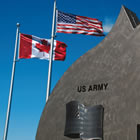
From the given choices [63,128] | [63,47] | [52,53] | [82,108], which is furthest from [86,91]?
[63,47]

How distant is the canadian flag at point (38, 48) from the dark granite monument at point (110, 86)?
5.13m

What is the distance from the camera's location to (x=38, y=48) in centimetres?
1641

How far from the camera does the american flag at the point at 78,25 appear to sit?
15.5 m

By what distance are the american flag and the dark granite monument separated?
4.70m

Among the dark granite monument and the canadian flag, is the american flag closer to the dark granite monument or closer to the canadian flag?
the canadian flag

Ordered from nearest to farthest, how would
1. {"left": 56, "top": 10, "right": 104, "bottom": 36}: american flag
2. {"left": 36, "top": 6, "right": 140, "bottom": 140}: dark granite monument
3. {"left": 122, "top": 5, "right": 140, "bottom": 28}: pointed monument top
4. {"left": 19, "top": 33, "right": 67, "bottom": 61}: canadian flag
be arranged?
{"left": 36, "top": 6, "right": 140, "bottom": 140}: dark granite monument → {"left": 122, "top": 5, "right": 140, "bottom": 28}: pointed monument top → {"left": 56, "top": 10, "right": 104, "bottom": 36}: american flag → {"left": 19, "top": 33, "right": 67, "bottom": 61}: canadian flag

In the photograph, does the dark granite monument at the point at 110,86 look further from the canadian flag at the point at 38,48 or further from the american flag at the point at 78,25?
the canadian flag at the point at 38,48

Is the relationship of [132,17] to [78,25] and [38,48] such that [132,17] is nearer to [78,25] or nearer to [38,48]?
[78,25]

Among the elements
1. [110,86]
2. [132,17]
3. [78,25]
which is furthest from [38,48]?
[110,86]

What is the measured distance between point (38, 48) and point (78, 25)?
2.53 meters

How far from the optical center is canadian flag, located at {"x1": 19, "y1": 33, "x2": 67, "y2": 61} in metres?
16.3

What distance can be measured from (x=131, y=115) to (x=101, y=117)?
1193mm

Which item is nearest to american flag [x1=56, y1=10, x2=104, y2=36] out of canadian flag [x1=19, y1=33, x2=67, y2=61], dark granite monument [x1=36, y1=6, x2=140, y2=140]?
canadian flag [x1=19, y1=33, x2=67, y2=61]

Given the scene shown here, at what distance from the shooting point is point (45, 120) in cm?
1147
